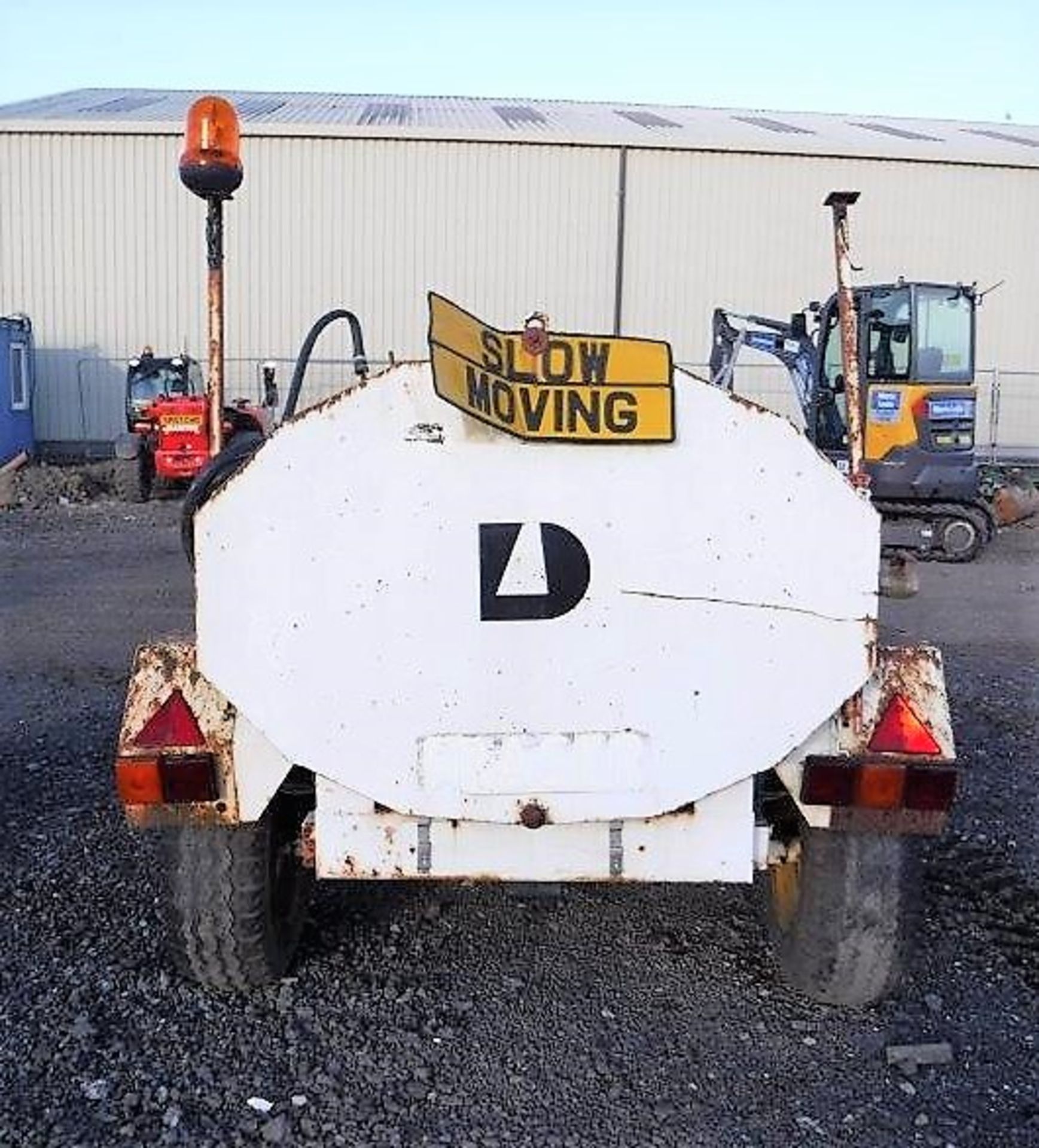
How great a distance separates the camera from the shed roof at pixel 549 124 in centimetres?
2359

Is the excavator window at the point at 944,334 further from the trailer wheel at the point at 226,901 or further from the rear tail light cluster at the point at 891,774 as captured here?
the trailer wheel at the point at 226,901

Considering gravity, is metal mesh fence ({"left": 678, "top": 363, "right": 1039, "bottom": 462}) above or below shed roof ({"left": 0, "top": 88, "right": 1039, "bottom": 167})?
below

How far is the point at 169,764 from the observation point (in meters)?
3.39

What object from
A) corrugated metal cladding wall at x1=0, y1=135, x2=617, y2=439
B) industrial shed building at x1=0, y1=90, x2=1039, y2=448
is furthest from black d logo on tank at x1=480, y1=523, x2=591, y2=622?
corrugated metal cladding wall at x1=0, y1=135, x2=617, y2=439

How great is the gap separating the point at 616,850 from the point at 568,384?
119 centimetres

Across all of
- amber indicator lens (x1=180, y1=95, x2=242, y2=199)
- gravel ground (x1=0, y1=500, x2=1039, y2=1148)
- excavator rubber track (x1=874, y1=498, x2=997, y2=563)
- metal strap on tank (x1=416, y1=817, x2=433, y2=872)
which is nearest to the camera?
gravel ground (x1=0, y1=500, x2=1039, y2=1148)

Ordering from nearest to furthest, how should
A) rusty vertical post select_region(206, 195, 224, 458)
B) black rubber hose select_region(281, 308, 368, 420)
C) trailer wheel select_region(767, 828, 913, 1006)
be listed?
trailer wheel select_region(767, 828, 913, 1006)
rusty vertical post select_region(206, 195, 224, 458)
black rubber hose select_region(281, 308, 368, 420)

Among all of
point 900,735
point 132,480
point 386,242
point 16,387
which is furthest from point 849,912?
point 386,242

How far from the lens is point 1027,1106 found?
331cm

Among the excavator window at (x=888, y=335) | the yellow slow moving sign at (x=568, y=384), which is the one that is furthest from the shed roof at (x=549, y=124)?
the yellow slow moving sign at (x=568, y=384)

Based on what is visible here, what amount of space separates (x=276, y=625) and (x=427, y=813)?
0.59m

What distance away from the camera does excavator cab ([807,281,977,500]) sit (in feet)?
47.0

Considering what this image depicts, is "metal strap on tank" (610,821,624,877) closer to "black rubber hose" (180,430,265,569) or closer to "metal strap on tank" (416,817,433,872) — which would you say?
"metal strap on tank" (416,817,433,872)

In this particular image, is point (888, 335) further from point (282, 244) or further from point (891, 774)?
point (282, 244)
